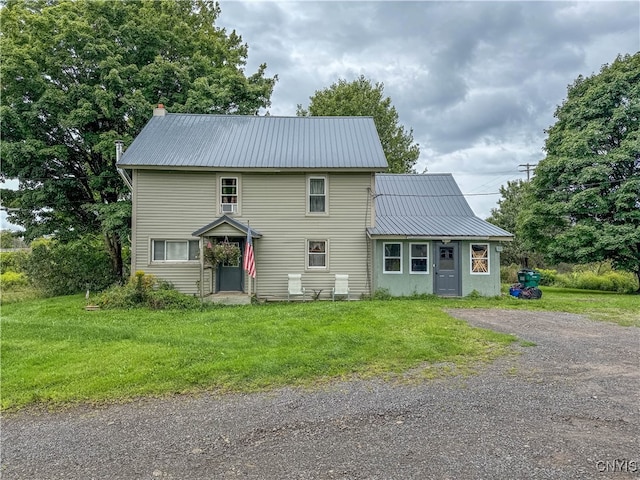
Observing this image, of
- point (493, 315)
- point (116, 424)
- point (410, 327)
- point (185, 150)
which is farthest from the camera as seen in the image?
point (185, 150)

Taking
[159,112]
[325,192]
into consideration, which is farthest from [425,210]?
[159,112]

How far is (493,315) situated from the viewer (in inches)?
401

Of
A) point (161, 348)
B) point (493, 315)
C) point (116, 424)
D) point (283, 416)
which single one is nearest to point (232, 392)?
point (283, 416)

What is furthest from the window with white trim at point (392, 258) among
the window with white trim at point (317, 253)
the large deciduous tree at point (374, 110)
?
the large deciduous tree at point (374, 110)

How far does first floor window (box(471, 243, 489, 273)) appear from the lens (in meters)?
13.7

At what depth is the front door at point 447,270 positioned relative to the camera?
1364 cm

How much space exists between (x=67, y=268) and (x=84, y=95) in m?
7.67

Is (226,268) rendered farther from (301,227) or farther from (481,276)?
(481,276)

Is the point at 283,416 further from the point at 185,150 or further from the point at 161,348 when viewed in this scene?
the point at 185,150

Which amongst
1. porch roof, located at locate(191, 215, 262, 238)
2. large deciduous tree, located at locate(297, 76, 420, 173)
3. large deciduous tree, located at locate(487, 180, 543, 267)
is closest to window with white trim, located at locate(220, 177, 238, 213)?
porch roof, located at locate(191, 215, 262, 238)

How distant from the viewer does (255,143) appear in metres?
14.4

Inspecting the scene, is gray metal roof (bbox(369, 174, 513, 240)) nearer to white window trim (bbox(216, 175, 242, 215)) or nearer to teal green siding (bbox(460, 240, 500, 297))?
teal green siding (bbox(460, 240, 500, 297))

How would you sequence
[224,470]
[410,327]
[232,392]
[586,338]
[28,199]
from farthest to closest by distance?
[28,199] < [410,327] < [586,338] < [232,392] < [224,470]

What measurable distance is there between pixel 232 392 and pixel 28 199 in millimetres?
16196
